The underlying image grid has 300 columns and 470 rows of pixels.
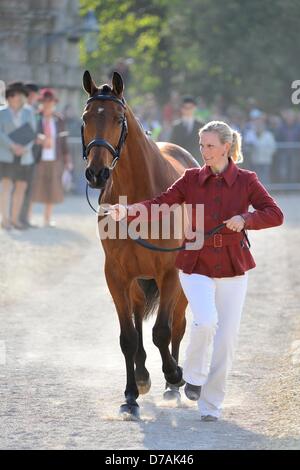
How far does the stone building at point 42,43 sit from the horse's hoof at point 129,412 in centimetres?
2161

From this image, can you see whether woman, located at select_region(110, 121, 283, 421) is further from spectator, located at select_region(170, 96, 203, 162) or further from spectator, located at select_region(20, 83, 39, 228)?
spectator, located at select_region(20, 83, 39, 228)

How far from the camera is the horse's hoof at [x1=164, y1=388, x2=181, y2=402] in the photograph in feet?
25.6

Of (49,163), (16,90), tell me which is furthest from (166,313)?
(49,163)

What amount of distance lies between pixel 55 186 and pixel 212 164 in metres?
11.7

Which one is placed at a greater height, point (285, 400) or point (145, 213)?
point (145, 213)

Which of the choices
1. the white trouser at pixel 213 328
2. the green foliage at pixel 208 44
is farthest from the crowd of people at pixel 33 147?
the green foliage at pixel 208 44

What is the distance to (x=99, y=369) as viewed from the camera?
8820 mm

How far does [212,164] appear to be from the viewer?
278 inches

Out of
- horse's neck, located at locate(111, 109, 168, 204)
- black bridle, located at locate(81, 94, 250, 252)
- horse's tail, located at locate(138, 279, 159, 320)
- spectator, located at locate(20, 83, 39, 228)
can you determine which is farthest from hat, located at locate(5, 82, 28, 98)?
black bridle, located at locate(81, 94, 250, 252)

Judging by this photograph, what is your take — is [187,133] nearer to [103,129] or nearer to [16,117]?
[16,117]

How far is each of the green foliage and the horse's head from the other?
27590 millimetres

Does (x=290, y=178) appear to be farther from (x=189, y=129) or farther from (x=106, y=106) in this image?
(x=106, y=106)

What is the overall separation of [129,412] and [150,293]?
4.06ft
